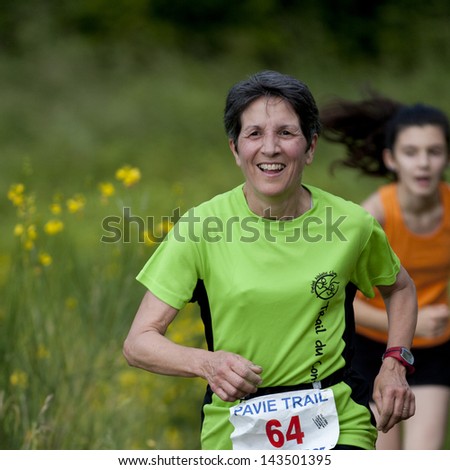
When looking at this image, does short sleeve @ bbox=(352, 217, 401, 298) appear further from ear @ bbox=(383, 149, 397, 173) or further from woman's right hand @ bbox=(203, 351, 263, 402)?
ear @ bbox=(383, 149, 397, 173)

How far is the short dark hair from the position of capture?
3.05m

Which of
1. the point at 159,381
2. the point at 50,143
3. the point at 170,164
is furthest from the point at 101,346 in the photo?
the point at 50,143

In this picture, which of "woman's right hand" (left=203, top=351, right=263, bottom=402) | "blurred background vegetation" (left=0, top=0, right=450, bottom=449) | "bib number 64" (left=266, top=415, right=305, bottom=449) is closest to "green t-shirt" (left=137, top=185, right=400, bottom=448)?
"bib number 64" (left=266, top=415, right=305, bottom=449)

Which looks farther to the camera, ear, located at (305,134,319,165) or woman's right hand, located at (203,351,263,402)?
ear, located at (305,134,319,165)

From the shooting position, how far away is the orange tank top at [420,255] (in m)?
4.43

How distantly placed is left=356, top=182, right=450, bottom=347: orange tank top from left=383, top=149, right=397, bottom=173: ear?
14 centimetres

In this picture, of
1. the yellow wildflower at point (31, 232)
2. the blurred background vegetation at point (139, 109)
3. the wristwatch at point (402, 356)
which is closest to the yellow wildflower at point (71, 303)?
the blurred background vegetation at point (139, 109)

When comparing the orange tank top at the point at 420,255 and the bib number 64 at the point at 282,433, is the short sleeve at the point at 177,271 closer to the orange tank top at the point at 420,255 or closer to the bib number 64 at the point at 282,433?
the bib number 64 at the point at 282,433

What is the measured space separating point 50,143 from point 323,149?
2.65 metres

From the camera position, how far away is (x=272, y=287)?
3.00 m

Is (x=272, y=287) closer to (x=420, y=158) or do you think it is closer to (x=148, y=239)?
(x=148, y=239)

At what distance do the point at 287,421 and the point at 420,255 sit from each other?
1547 millimetres

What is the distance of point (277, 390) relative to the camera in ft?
10.1
